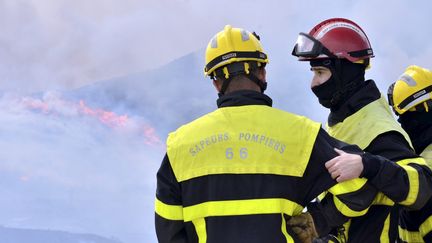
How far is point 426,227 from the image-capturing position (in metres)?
5.04

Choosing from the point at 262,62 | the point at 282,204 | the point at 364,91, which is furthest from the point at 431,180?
the point at 262,62

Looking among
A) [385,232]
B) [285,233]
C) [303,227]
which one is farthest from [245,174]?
[385,232]

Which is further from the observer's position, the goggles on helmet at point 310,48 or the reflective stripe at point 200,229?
the goggles on helmet at point 310,48

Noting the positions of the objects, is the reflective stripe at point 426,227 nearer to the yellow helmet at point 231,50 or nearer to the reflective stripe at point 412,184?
the reflective stripe at point 412,184

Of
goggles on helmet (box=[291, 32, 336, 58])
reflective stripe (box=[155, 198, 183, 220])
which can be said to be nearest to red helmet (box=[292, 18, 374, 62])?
goggles on helmet (box=[291, 32, 336, 58])

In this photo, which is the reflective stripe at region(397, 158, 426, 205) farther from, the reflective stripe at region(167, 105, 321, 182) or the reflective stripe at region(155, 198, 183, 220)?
the reflective stripe at region(155, 198, 183, 220)

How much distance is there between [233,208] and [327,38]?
84.1 inches

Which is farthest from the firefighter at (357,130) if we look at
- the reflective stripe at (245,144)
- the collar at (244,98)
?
the collar at (244,98)

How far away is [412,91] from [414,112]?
0.26 meters

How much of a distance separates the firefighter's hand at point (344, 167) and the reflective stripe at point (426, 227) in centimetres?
225

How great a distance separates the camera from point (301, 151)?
10.6 ft

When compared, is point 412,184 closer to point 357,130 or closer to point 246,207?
point 357,130

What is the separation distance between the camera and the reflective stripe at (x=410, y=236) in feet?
16.9

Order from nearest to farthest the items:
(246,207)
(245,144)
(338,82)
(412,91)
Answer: (246,207)
(245,144)
(338,82)
(412,91)
